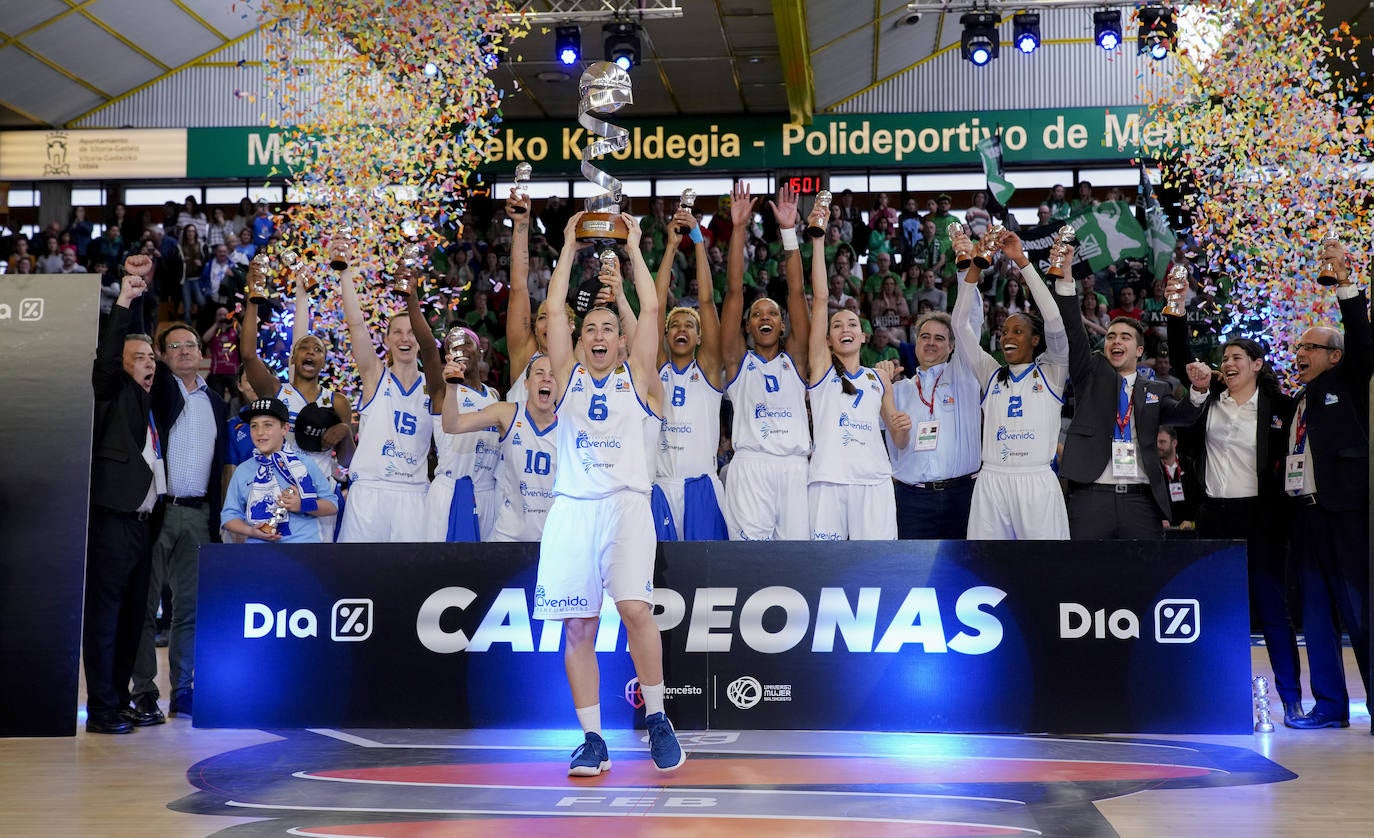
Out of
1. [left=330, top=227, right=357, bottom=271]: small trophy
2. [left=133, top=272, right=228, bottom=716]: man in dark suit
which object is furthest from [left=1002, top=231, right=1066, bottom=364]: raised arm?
[left=133, top=272, right=228, bottom=716]: man in dark suit

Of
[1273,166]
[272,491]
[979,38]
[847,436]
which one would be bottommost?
[272,491]

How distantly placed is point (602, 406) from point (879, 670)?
6.52ft

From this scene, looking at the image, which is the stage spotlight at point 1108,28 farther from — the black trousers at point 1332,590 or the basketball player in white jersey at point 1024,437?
the black trousers at point 1332,590

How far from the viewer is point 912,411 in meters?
7.57

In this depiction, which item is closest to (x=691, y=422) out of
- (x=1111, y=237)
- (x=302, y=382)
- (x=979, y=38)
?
(x=302, y=382)

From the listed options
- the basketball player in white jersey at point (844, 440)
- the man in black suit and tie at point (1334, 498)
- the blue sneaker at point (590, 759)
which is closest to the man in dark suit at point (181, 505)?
the blue sneaker at point (590, 759)

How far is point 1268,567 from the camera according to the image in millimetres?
6969

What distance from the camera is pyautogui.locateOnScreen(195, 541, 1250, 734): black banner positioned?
6195 millimetres

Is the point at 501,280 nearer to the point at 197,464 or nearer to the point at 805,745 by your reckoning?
the point at 197,464

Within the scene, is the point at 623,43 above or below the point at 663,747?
above

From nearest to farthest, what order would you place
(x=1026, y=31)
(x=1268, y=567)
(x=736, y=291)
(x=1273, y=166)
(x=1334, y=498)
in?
(x=1334, y=498), (x=1268, y=567), (x=736, y=291), (x=1026, y=31), (x=1273, y=166)

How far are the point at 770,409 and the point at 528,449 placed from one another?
1.37 m

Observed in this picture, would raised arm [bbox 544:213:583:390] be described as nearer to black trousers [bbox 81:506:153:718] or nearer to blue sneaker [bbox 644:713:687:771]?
blue sneaker [bbox 644:713:687:771]

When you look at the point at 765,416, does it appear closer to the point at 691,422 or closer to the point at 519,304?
the point at 691,422
